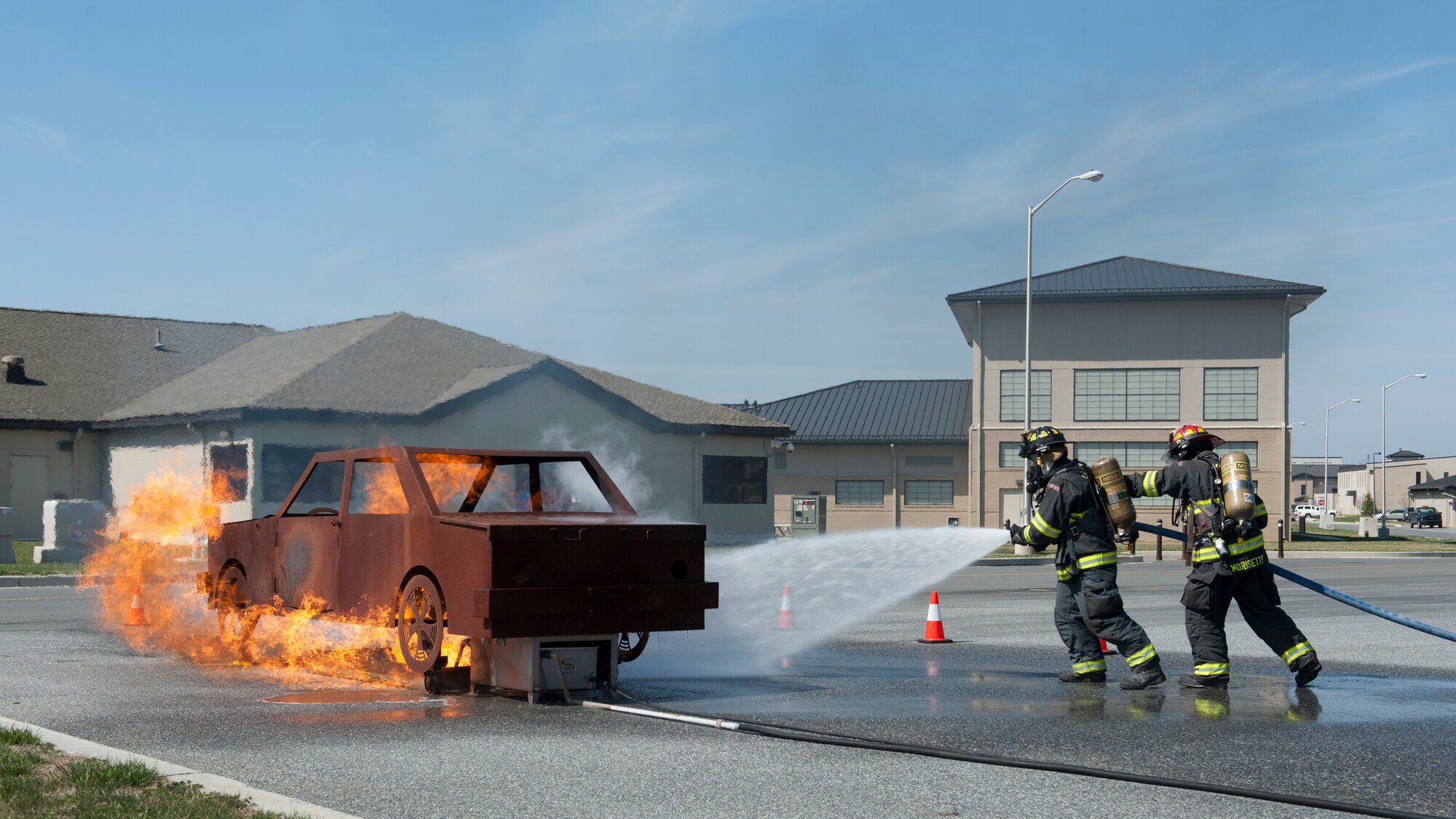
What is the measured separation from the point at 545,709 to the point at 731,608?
804 centimetres

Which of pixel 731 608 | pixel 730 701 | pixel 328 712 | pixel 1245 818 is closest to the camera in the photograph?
pixel 1245 818

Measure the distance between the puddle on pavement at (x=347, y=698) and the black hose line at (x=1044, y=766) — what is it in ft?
6.90

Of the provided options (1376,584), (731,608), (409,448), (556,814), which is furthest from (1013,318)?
(556,814)

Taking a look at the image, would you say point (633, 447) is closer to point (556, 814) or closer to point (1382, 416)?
point (556, 814)

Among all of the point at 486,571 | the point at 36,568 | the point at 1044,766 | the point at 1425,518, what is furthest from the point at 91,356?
the point at 1425,518

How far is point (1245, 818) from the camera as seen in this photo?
549 cm

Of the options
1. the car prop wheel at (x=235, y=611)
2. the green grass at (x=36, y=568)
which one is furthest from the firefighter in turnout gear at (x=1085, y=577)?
the green grass at (x=36, y=568)

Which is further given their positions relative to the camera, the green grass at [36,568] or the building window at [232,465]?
the building window at [232,465]

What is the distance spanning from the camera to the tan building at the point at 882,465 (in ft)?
183

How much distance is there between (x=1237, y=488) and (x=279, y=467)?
24.4m

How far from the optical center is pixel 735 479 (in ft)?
129

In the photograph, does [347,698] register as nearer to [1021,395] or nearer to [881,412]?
[1021,395]

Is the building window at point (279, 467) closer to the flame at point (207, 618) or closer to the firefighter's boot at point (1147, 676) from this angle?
the flame at point (207, 618)

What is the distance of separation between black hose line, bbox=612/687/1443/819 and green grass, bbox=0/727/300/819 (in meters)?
2.96
